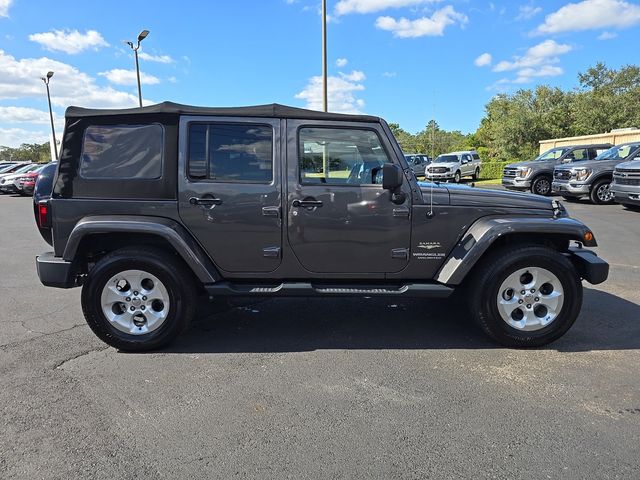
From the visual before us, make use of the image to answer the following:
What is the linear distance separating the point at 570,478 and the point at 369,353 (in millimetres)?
1787

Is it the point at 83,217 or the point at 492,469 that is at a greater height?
the point at 83,217

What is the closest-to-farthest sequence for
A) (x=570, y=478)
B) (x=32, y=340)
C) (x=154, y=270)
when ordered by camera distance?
(x=570, y=478) < (x=154, y=270) < (x=32, y=340)

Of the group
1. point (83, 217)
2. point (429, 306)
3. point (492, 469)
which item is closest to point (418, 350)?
point (429, 306)

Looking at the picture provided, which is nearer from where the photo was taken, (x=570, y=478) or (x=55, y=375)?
(x=570, y=478)

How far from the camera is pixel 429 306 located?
5.18 meters

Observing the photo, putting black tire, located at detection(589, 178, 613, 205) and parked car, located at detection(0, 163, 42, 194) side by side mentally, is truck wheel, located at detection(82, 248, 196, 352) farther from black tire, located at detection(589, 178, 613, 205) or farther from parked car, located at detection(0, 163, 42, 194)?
parked car, located at detection(0, 163, 42, 194)

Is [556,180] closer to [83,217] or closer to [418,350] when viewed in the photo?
[418,350]

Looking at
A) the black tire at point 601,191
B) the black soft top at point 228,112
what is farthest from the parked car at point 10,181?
the black tire at point 601,191

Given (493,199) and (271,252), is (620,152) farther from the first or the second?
(271,252)

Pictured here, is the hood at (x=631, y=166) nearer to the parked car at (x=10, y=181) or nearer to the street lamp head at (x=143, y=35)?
the street lamp head at (x=143, y=35)

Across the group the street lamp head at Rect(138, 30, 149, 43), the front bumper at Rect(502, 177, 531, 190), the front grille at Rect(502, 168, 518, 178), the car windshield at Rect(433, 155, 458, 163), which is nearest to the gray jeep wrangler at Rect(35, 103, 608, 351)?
the front bumper at Rect(502, 177, 531, 190)

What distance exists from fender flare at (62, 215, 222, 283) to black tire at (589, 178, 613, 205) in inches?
559

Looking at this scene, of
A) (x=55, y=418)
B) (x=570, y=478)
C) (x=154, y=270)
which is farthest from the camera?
(x=154, y=270)

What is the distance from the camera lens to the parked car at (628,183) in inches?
468
